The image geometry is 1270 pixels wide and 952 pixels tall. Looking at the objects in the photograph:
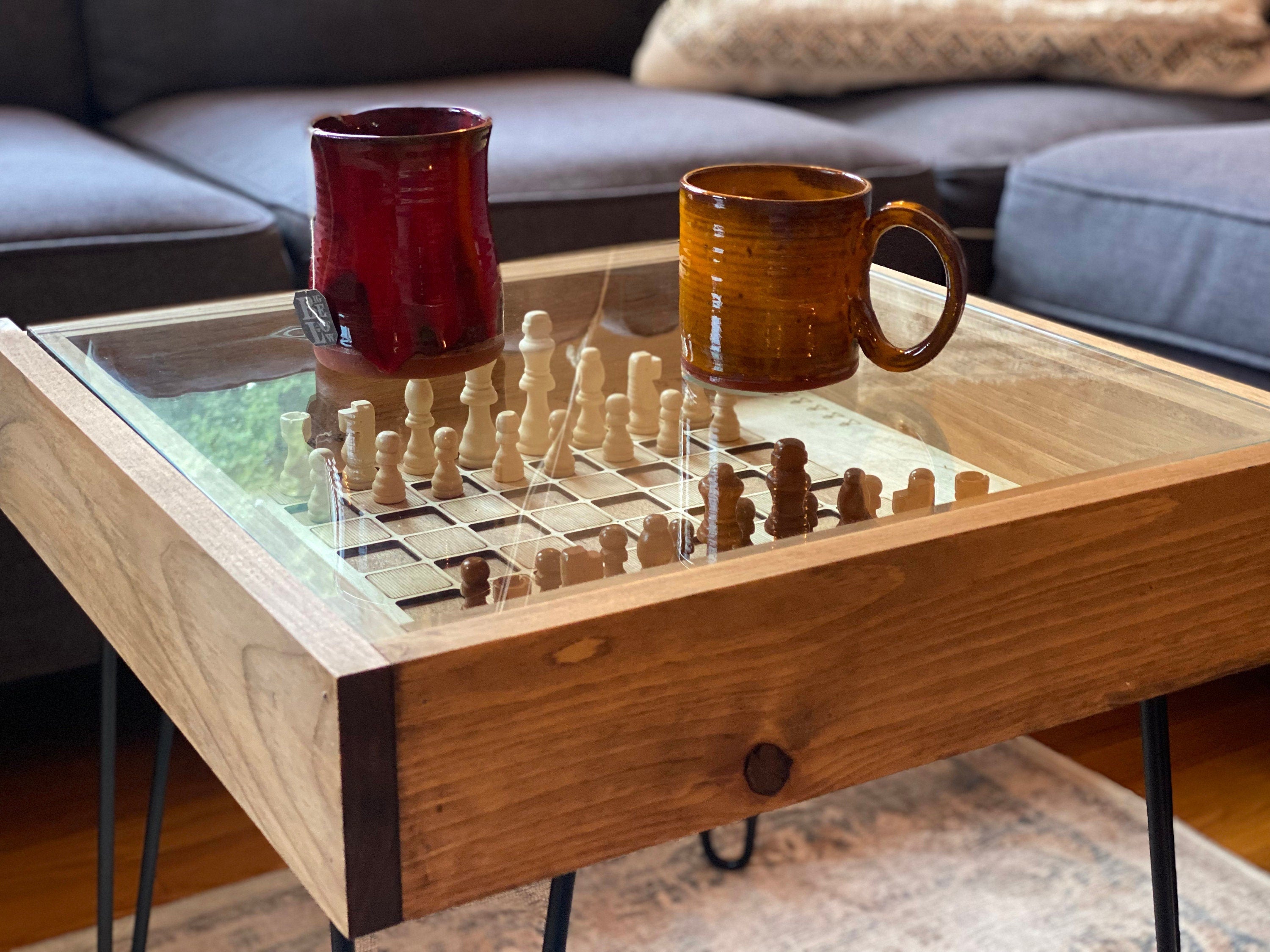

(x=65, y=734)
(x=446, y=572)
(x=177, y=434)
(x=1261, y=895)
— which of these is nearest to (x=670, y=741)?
(x=446, y=572)

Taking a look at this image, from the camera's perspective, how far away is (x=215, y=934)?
994 millimetres

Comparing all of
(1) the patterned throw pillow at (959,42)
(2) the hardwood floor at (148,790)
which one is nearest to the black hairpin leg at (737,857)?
(2) the hardwood floor at (148,790)

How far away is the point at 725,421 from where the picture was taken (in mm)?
670

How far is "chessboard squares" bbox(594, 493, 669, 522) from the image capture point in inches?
22.2

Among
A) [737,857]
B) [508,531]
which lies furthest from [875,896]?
[508,531]

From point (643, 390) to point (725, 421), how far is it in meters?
0.06

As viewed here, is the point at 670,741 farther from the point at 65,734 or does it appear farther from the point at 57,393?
the point at 65,734

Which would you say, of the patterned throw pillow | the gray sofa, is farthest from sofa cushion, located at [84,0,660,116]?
the patterned throw pillow

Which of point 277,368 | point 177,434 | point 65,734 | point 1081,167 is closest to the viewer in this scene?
point 177,434

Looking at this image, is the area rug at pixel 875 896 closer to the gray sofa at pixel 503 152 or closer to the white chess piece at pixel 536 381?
the gray sofa at pixel 503 152

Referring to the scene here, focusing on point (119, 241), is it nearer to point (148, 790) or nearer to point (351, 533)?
point (148, 790)

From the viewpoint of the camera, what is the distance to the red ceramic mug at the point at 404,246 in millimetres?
656

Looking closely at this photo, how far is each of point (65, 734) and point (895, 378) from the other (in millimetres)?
876

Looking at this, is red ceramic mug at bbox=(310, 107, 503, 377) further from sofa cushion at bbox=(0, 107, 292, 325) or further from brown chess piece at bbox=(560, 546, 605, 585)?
sofa cushion at bbox=(0, 107, 292, 325)
